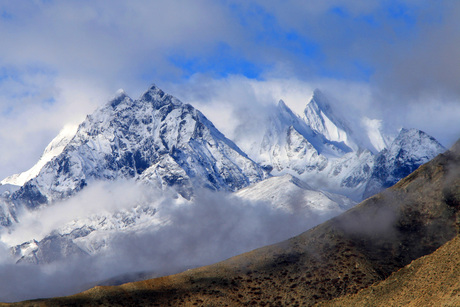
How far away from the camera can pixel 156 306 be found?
190625 mm

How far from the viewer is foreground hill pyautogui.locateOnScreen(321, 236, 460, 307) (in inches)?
6078

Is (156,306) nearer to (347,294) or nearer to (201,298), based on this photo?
(201,298)

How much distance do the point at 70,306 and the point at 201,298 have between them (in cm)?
3814

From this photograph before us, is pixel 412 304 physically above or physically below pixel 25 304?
below

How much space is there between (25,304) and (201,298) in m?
49.7

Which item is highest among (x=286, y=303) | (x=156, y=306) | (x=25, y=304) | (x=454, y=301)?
(x=25, y=304)

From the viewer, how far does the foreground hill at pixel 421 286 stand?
154375mm

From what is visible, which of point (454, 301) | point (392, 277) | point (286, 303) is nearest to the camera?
point (454, 301)

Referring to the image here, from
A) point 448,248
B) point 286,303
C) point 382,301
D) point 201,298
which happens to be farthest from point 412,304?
point 201,298

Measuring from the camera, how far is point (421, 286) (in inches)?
6511

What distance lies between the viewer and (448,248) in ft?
579

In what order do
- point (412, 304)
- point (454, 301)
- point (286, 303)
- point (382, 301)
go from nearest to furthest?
point (454, 301) < point (412, 304) < point (382, 301) < point (286, 303)

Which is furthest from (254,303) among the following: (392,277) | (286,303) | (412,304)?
(412,304)

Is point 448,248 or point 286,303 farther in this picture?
point 286,303
